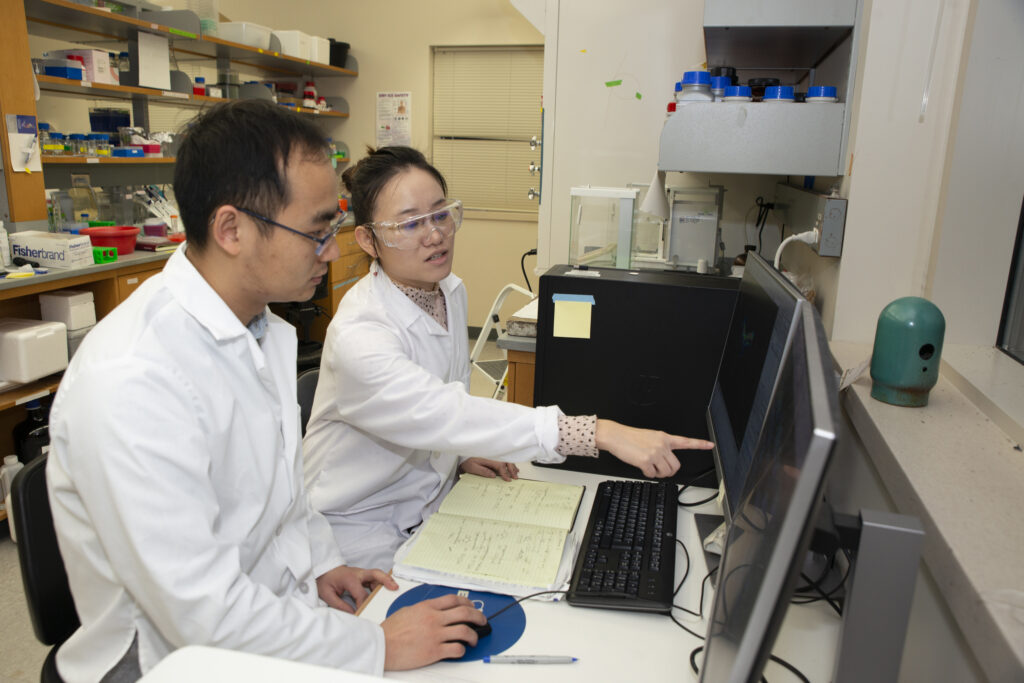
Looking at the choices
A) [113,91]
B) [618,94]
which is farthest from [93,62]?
[618,94]

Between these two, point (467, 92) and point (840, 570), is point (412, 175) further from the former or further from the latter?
point (467, 92)

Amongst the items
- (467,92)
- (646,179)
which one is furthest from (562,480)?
(467,92)

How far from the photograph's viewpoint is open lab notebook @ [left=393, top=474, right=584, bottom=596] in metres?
1.07

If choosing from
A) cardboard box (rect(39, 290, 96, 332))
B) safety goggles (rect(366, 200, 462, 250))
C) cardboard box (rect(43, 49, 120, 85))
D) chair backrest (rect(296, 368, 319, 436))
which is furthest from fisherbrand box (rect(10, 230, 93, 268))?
safety goggles (rect(366, 200, 462, 250))

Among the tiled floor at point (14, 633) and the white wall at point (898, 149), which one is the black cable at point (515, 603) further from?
the tiled floor at point (14, 633)

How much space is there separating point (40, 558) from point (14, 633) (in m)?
1.35

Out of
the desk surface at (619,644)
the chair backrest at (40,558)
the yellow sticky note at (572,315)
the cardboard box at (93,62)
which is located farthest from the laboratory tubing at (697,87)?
the cardboard box at (93,62)

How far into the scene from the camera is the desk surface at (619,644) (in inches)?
35.3

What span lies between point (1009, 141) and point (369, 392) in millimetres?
1346

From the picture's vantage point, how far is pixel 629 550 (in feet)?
3.74

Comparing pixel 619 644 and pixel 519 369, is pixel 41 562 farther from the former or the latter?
pixel 519 369

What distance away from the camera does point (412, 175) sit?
145 cm

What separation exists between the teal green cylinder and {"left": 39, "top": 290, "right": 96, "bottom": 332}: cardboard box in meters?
2.79

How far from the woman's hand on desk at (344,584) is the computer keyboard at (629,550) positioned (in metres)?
0.36
